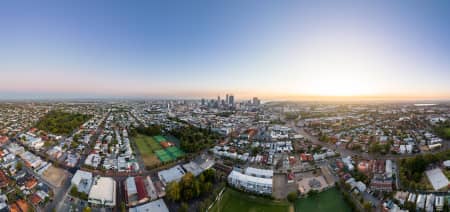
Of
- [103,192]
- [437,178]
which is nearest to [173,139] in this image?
[103,192]

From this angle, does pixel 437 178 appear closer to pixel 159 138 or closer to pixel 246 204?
pixel 246 204

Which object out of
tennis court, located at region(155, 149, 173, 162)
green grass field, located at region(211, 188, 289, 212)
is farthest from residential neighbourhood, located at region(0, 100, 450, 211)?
green grass field, located at region(211, 188, 289, 212)

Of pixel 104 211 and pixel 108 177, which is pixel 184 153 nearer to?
pixel 108 177

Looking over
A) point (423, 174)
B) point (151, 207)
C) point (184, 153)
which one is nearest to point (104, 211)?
point (151, 207)

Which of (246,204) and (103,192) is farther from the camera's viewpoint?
(103,192)

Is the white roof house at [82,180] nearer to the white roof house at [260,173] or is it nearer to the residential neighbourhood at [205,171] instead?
the residential neighbourhood at [205,171]

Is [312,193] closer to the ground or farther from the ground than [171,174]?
closer to the ground
